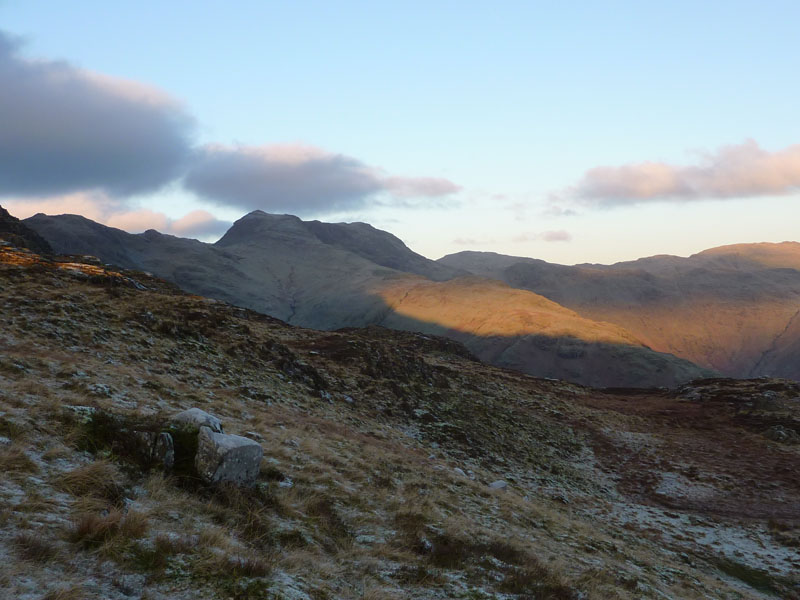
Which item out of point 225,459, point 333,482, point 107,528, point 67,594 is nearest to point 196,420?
point 225,459

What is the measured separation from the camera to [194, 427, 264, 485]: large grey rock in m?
11.6

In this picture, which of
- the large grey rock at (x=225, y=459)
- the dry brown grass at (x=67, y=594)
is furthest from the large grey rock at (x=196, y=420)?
the dry brown grass at (x=67, y=594)

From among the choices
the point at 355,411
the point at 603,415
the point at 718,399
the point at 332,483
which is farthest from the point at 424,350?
the point at 332,483

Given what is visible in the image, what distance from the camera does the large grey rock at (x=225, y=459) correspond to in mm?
11555

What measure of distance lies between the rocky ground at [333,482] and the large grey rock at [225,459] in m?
0.31

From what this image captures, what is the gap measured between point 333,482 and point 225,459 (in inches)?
190

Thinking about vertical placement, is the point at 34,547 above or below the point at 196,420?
below

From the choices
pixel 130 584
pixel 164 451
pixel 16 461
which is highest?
pixel 16 461

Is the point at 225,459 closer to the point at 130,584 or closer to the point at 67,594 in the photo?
the point at 130,584

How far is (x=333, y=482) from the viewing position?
50.9ft

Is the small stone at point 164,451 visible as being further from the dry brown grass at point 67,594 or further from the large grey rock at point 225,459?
the dry brown grass at point 67,594

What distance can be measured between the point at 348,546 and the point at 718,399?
74655 millimetres

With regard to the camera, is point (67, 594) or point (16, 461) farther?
point (16, 461)

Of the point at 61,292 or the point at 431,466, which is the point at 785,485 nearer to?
the point at 431,466
